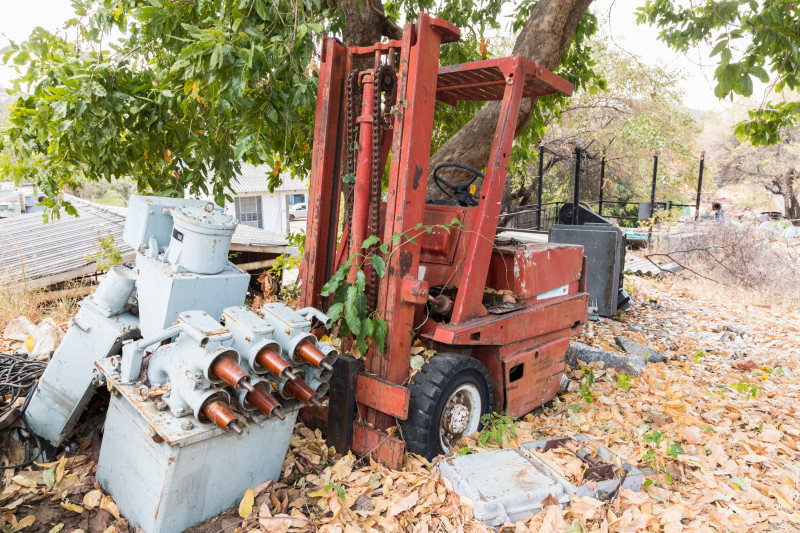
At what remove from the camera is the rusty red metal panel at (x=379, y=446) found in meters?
3.30

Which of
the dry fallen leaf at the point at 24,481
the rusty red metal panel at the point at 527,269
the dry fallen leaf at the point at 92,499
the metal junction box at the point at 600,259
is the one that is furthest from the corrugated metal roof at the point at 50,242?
the metal junction box at the point at 600,259

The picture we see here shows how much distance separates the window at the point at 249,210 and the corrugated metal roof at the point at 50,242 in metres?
18.0

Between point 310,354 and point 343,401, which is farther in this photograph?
point 343,401

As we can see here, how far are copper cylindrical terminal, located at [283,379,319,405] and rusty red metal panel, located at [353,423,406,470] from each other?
604 mm

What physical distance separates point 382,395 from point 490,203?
1.45 m

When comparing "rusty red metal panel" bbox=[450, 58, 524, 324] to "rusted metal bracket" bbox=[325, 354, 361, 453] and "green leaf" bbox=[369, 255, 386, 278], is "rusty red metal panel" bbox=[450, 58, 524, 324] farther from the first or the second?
"rusted metal bracket" bbox=[325, 354, 361, 453]

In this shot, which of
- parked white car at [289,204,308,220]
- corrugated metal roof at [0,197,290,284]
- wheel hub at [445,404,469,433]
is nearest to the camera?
wheel hub at [445,404,469,433]

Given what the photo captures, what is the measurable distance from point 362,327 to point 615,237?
211 inches

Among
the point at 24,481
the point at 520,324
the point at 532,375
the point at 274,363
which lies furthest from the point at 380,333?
the point at 24,481

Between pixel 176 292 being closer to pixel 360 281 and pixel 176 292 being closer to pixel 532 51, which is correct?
pixel 360 281

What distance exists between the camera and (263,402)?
2783 mm

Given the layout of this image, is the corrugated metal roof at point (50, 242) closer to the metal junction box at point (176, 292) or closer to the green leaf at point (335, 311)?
the metal junction box at point (176, 292)

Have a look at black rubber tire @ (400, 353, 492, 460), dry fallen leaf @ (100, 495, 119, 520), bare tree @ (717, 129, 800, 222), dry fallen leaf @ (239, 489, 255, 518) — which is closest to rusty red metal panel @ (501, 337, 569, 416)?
black rubber tire @ (400, 353, 492, 460)

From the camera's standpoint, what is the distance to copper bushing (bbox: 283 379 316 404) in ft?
9.65
